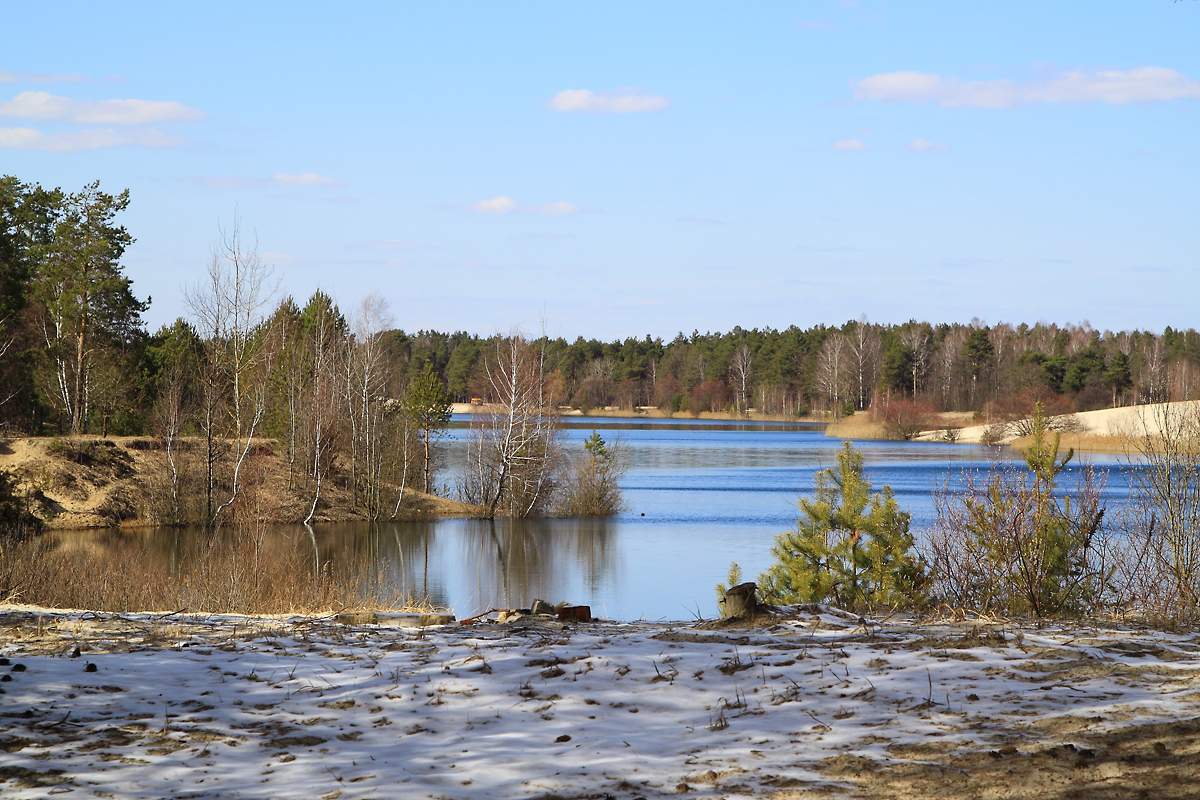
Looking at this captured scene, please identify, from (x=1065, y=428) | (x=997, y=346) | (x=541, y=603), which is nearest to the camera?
(x=541, y=603)

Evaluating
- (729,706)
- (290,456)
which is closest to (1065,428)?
(290,456)

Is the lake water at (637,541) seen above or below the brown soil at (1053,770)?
below

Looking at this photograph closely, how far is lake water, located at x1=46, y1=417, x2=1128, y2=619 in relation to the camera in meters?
25.4

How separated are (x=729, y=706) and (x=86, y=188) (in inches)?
1778

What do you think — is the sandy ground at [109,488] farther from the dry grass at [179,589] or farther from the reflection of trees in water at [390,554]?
the dry grass at [179,589]

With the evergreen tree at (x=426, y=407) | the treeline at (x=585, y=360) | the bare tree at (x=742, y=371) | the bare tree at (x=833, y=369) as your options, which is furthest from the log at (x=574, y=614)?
the bare tree at (x=742, y=371)

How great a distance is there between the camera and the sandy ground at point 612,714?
16.8ft

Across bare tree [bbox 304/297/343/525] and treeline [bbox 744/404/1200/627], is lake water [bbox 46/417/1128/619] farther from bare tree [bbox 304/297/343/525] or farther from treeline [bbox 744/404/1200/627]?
bare tree [bbox 304/297/343/525]

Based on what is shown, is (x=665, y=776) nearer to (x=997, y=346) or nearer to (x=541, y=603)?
(x=541, y=603)

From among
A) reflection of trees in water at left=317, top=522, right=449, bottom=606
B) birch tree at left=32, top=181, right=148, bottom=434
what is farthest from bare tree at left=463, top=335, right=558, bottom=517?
birch tree at left=32, top=181, right=148, bottom=434

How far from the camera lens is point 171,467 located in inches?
1522

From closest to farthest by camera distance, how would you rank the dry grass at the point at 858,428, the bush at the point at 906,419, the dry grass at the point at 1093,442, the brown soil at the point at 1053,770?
the brown soil at the point at 1053,770, the dry grass at the point at 1093,442, the bush at the point at 906,419, the dry grass at the point at 858,428

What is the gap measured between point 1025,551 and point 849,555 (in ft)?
17.5

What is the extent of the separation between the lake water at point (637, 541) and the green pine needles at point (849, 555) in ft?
3.94
